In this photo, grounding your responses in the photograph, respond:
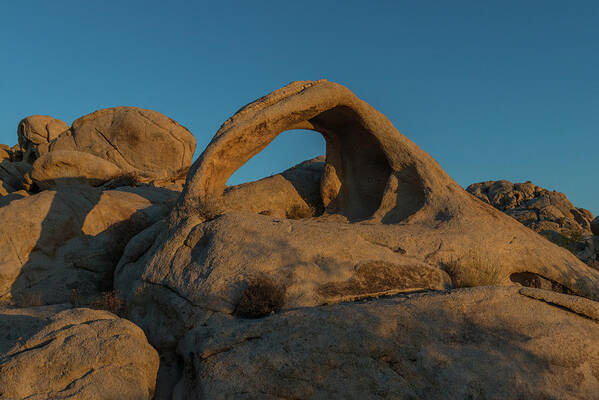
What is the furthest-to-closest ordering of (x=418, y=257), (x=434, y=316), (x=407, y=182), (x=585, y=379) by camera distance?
(x=407, y=182)
(x=418, y=257)
(x=434, y=316)
(x=585, y=379)

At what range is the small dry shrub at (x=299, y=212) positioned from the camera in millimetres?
11758

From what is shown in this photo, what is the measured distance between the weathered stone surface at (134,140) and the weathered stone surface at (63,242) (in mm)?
13061

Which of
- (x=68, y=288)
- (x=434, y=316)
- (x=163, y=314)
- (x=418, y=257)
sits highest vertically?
(x=418, y=257)

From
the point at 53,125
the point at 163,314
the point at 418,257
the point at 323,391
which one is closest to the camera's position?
the point at 323,391

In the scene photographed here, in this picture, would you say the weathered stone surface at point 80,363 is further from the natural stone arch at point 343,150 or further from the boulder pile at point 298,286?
the natural stone arch at point 343,150

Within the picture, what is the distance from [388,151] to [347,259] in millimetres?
4143

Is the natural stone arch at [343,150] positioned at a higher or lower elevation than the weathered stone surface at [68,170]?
higher

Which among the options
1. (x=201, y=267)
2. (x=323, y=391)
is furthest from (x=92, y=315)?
(x=323, y=391)

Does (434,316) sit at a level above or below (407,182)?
below

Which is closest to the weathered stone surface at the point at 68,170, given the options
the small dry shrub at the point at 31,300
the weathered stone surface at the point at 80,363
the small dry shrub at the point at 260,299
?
the small dry shrub at the point at 31,300

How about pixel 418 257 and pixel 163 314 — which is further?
pixel 418 257

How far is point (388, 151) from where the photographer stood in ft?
33.4

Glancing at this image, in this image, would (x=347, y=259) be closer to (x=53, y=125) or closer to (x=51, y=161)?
(x=51, y=161)

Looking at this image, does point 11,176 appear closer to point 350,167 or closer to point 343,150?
point 343,150
